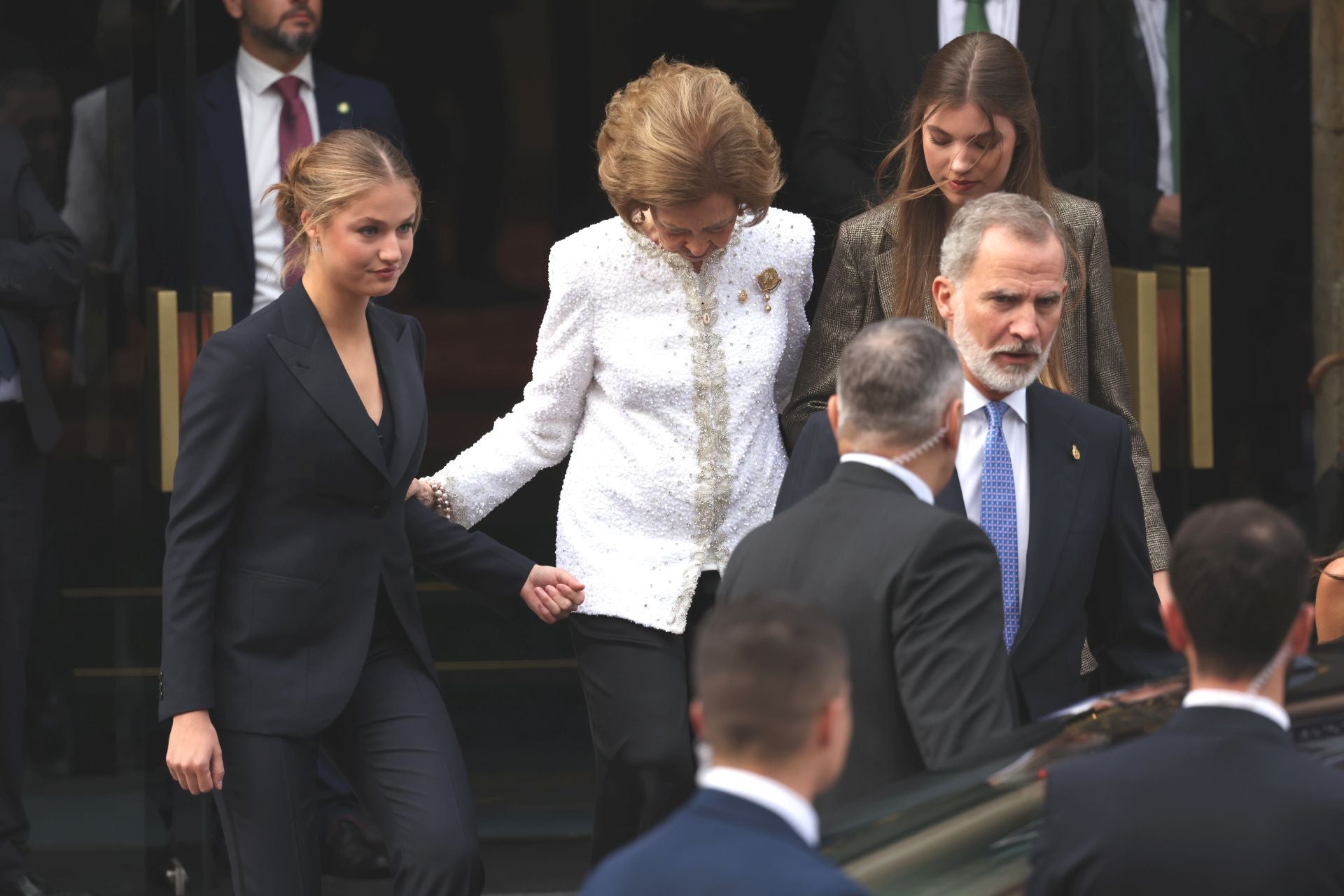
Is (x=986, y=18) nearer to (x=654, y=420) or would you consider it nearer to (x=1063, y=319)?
(x=1063, y=319)

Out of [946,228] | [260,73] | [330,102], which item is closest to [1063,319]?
[946,228]

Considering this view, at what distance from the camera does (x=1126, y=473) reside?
11.6 ft

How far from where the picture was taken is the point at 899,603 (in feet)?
9.01

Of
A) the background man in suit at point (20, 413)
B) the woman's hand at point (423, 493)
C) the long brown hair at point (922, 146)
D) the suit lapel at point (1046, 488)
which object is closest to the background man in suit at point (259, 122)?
the background man in suit at point (20, 413)

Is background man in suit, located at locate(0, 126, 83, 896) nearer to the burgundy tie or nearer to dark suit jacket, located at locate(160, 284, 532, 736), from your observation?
the burgundy tie

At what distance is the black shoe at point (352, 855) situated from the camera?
5.39 meters

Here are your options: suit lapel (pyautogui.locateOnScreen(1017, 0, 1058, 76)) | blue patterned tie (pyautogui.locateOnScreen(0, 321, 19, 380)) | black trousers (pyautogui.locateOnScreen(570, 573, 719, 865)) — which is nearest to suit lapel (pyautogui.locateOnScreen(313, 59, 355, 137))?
blue patterned tie (pyautogui.locateOnScreen(0, 321, 19, 380))

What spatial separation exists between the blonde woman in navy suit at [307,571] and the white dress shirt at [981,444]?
1.02 meters

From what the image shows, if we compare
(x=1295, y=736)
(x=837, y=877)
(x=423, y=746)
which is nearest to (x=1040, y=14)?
(x=423, y=746)

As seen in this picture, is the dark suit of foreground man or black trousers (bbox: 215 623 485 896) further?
black trousers (bbox: 215 623 485 896)

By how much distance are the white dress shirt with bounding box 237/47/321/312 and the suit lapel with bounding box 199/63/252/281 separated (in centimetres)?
2

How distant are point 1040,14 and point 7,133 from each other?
2.69 meters

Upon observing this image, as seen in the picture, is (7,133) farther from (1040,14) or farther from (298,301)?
(1040,14)

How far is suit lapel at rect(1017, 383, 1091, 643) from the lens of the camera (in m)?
3.41
